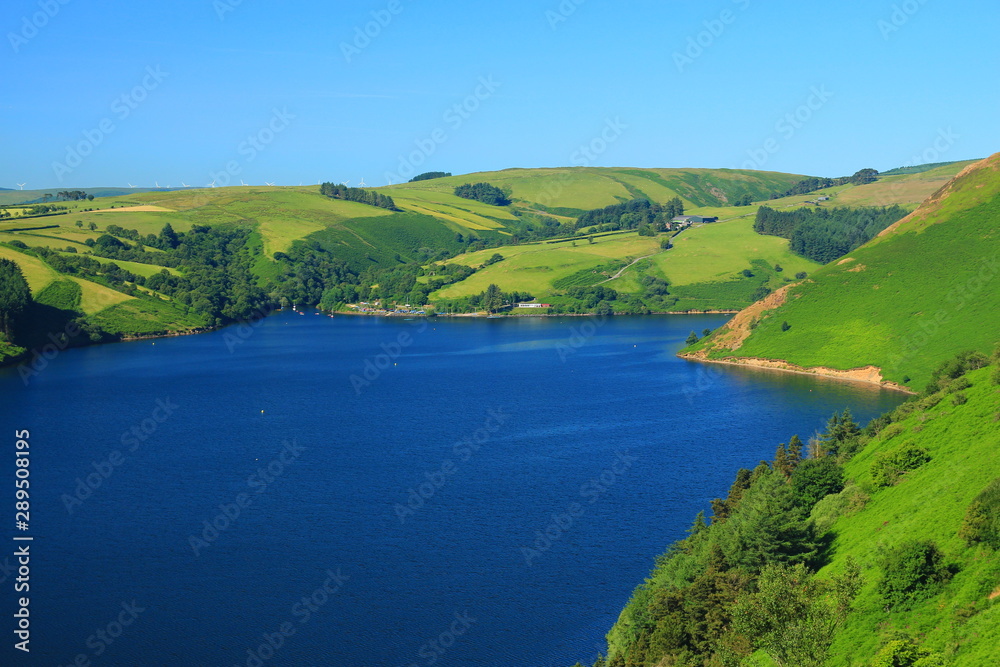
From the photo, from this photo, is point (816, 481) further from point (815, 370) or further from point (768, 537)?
point (815, 370)

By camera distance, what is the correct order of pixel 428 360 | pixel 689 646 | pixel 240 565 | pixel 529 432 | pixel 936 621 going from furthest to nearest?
1. pixel 428 360
2. pixel 529 432
3. pixel 240 565
4. pixel 689 646
5. pixel 936 621

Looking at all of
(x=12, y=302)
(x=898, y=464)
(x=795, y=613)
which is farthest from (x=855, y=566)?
(x=12, y=302)

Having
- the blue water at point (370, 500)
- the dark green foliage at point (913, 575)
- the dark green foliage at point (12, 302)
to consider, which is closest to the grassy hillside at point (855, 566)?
the dark green foliage at point (913, 575)

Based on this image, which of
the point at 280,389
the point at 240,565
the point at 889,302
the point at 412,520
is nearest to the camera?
the point at 240,565

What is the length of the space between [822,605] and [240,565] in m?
43.4

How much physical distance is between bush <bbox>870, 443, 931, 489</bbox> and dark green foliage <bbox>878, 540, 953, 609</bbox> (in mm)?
17496

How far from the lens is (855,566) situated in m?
46.9

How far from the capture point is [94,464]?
309 feet

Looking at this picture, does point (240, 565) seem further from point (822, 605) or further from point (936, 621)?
point (936, 621)

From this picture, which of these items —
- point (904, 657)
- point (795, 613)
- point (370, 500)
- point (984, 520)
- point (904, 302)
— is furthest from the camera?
point (904, 302)

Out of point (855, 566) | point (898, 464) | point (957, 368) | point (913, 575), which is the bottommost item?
point (855, 566)

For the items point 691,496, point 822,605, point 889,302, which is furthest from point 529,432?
point 889,302

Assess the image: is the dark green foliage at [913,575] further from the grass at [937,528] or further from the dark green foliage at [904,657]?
the dark green foliage at [904,657]

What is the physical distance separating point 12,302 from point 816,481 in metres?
156
